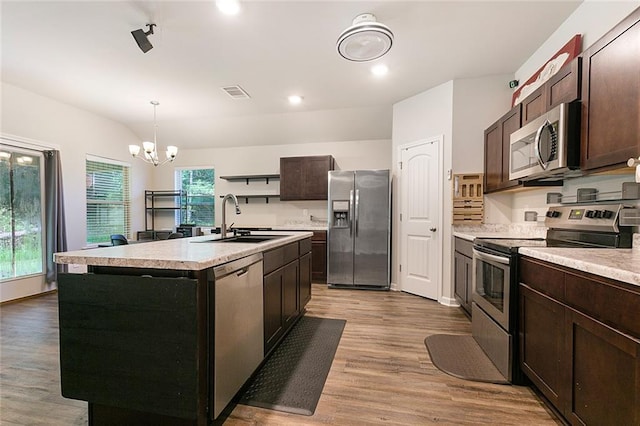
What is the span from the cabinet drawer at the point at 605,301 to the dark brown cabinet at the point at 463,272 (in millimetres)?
1572

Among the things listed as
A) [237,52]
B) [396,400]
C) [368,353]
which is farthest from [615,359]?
[237,52]

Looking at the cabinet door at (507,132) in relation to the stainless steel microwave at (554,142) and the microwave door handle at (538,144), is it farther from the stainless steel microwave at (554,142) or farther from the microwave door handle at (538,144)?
the microwave door handle at (538,144)

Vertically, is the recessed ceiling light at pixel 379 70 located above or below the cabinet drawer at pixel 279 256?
above

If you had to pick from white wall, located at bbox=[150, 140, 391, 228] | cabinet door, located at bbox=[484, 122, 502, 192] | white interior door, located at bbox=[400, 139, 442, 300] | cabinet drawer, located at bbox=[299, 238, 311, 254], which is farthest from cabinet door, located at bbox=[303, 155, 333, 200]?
cabinet door, located at bbox=[484, 122, 502, 192]

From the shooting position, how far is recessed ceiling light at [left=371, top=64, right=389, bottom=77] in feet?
10.9

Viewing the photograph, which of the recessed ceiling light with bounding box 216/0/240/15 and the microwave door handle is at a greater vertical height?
the recessed ceiling light with bounding box 216/0/240/15

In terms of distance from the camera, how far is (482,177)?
3.52 metres

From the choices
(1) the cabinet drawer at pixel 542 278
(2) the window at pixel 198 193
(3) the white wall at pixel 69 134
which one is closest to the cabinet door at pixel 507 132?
(1) the cabinet drawer at pixel 542 278

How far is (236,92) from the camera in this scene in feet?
13.5

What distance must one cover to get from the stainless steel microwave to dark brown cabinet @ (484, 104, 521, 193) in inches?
16.0

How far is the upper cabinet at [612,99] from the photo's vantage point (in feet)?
5.03

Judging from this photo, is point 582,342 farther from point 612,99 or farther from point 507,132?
point 507,132

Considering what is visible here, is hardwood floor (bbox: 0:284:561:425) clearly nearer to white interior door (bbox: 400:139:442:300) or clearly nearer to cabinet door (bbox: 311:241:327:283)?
white interior door (bbox: 400:139:442:300)

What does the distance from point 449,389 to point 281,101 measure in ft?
13.5
